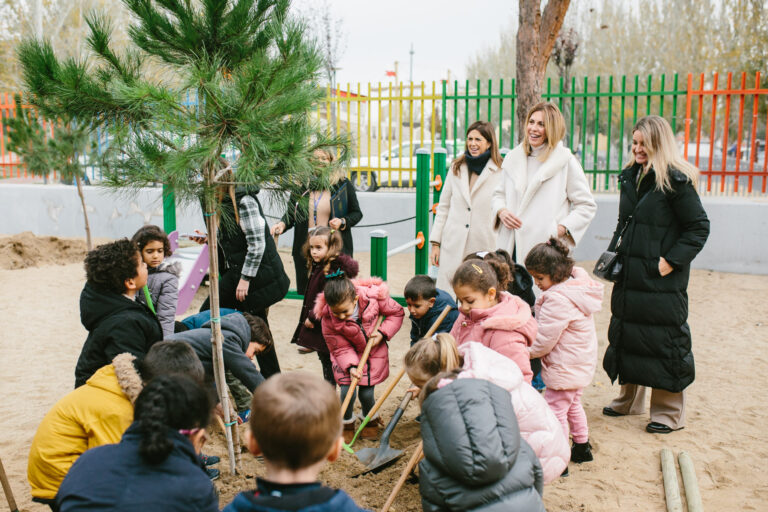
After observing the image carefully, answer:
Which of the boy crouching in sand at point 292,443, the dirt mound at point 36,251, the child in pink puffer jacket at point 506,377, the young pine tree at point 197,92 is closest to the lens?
the boy crouching in sand at point 292,443

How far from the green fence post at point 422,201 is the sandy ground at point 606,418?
72 cm

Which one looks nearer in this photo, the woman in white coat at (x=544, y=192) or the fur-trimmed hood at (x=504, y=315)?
the fur-trimmed hood at (x=504, y=315)

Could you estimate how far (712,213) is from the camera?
779 centimetres

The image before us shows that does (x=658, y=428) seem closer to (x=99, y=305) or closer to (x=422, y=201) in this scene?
(x=422, y=201)

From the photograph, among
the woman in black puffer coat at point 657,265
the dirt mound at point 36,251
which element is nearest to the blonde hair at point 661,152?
the woman in black puffer coat at point 657,265

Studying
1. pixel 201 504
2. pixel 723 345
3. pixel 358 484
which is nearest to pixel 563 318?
pixel 358 484

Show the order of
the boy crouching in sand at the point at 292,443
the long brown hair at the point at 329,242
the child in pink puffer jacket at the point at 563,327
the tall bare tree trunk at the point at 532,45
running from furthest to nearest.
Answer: the tall bare tree trunk at the point at 532,45 < the long brown hair at the point at 329,242 < the child in pink puffer jacket at the point at 563,327 < the boy crouching in sand at the point at 292,443

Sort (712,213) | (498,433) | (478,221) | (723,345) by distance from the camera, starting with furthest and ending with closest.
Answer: (712,213)
(723,345)
(478,221)
(498,433)

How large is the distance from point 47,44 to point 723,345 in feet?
16.9

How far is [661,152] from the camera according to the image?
346 centimetres

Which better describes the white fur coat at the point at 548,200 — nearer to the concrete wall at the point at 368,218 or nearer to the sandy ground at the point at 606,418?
the sandy ground at the point at 606,418

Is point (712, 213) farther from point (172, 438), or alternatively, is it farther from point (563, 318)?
point (172, 438)

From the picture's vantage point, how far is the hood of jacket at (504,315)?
2.92 m

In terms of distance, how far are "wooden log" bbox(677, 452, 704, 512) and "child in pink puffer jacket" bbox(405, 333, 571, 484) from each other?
0.71 m
